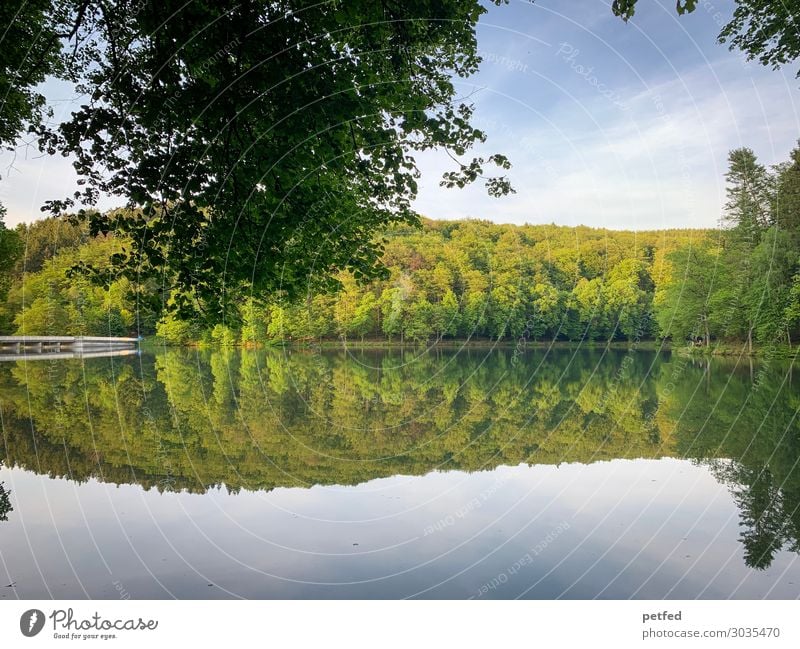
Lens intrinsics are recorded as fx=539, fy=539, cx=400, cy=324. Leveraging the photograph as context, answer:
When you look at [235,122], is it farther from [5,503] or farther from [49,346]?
[49,346]

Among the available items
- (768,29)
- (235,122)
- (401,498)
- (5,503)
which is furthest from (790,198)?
(5,503)

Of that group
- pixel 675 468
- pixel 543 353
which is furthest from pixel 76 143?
pixel 543 353

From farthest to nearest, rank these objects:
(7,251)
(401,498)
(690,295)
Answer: (690,295)
(7,251)
(401,498)

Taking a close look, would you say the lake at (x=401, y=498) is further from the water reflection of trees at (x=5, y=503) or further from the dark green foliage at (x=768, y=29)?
the dark green foliage at (x=768, y=29)

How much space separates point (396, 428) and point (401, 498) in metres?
5.68

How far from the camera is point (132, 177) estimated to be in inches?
237

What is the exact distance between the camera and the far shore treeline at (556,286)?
29.2 m

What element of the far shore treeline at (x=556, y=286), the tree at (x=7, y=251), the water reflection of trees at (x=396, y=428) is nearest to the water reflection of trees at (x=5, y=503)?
the water reflection of trees at (x=396, y=428)

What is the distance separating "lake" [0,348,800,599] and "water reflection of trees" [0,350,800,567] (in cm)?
9

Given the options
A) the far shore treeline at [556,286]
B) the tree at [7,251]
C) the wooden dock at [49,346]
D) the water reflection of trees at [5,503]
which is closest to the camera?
the water reflection of trees at [5,503]

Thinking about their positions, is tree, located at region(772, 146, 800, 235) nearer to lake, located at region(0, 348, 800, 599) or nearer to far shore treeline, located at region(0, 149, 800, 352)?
far shore treeline, located at region(0, 149, 800, 352)
